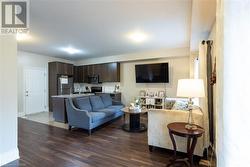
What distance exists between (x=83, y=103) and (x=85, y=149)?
1.69 meters

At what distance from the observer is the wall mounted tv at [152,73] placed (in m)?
6.16

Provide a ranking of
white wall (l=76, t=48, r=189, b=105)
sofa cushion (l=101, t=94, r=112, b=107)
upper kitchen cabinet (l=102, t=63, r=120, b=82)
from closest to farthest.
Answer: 1. sofa cushion (l=101, t=94, r=112, b=107)
2. white wall (l=76, t=48, r=189, b=105)
3. upper kitchen cabinet (l=102, t=63, r=120, b=82)

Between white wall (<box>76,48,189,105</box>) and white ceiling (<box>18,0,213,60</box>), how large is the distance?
1.46m

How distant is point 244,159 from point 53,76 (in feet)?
24.1

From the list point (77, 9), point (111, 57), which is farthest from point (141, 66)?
point (77, 9)

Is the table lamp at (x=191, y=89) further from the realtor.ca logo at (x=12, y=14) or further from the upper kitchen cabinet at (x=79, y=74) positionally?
the upper kitchen cabinet at (x=79, y=74)

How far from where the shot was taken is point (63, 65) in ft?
23.9

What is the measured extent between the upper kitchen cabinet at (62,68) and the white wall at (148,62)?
3.33 feet

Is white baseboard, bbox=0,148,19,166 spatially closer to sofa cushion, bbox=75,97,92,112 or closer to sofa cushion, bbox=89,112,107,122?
sofa cushion, bbox=89,112,107,122

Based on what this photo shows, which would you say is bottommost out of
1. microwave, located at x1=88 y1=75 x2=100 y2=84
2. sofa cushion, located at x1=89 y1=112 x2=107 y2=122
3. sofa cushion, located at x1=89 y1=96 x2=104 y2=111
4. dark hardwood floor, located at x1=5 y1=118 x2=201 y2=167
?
dark hardwood floor, located at x1=5 y1=118 x2=201 y2=167

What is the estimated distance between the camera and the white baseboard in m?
2.48

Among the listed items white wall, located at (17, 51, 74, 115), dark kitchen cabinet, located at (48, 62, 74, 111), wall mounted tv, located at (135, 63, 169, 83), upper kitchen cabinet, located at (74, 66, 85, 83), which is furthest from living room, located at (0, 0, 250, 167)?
upper kitchen cabinet, located at (74, 66, 85, 83)

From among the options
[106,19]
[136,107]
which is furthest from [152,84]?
[106,19]

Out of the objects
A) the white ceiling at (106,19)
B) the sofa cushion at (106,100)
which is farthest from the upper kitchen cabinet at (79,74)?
the white ceiling at (106,19)
